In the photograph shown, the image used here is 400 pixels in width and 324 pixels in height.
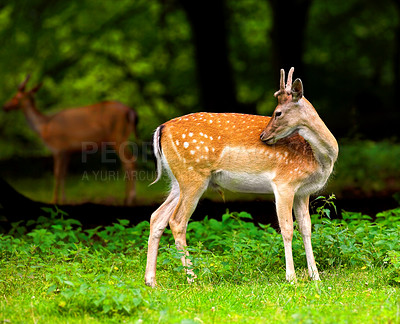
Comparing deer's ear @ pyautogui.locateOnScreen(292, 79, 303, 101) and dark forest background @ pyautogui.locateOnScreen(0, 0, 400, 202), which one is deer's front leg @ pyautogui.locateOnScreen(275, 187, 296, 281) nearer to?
deer's ear @ pyautogui.locateOnScreen(292, 79, 303, 101)

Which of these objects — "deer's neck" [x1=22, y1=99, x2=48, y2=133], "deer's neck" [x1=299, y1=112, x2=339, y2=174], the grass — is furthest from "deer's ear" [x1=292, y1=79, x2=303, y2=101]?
"deer's neck" [x1=22, y1=99, x2=48, y2=133]

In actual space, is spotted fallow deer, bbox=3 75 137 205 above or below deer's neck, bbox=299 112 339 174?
below

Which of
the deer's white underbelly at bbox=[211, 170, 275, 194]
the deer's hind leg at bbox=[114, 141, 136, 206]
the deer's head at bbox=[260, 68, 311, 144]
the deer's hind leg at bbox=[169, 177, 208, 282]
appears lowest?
the deer's hind leg at bbox=[114, 141, 136, 206]

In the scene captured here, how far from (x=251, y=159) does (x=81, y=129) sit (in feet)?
19.5

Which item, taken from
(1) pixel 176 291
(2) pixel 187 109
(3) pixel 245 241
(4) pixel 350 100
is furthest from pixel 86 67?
(1) pixel 176 291

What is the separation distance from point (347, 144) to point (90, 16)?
696 centimetres

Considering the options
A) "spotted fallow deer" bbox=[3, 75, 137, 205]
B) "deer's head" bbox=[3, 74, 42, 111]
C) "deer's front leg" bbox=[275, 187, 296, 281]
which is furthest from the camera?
"deer's head" bbox=[3, 74, 42, 111]

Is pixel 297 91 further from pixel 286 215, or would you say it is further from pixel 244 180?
pixel 286 215

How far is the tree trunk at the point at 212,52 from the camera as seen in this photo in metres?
12.5

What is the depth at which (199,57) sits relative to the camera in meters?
12.6

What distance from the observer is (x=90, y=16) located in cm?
1564

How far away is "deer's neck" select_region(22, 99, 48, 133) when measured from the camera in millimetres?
11875

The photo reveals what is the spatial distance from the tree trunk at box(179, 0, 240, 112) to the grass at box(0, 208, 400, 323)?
495 cm

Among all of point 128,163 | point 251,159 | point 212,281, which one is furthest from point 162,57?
point 212,281
